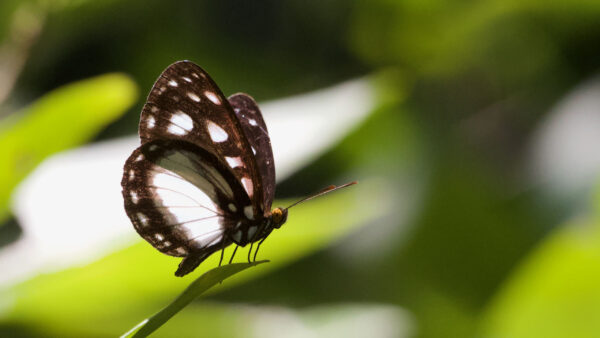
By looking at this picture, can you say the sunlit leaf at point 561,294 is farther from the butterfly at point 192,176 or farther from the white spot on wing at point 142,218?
the white spot on wing at point 142,218

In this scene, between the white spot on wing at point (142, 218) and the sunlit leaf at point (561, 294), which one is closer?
the white spot on wing at point (142, 218)

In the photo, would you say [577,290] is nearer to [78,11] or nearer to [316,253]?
[316,253]

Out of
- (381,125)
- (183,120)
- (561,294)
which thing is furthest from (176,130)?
(381,125)

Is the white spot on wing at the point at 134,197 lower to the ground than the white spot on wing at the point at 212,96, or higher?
lower

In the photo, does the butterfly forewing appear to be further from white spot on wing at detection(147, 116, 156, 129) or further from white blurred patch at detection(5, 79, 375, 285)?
white blurred patch at detection(5, 79, 375, 285)

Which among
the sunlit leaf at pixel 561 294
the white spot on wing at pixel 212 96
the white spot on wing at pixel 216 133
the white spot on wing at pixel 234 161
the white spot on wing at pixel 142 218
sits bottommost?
the sunlit leaf at pixel 561 294

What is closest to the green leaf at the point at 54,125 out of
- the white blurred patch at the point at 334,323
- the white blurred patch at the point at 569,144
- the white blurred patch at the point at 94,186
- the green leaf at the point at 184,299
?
the white blurred patch at the point at 94,186

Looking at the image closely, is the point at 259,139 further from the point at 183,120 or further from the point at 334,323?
the point at 334,323

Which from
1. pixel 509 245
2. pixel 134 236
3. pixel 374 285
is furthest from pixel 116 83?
pixel 509 245
